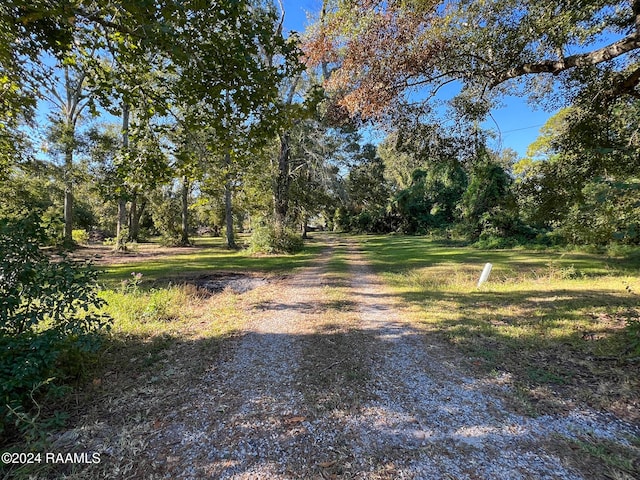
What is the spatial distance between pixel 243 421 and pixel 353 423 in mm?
1011

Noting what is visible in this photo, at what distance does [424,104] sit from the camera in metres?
6.02

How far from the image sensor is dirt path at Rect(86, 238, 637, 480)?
2.11m

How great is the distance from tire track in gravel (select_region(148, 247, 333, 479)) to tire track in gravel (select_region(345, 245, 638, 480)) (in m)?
0.59

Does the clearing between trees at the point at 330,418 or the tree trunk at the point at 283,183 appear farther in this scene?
the tree trunk at the point at 283,183

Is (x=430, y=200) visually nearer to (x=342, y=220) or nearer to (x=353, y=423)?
(x=342, y=220)

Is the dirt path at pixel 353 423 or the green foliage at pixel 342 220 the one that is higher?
the green foliage at pixel 342 220

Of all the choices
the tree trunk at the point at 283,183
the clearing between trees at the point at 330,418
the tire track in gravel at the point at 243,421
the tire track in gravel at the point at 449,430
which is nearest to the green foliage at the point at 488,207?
the tree trunk at the point at 283,183

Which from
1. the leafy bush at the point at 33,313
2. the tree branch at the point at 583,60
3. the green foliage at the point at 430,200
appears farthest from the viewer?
the green foliage at the point at 430,200

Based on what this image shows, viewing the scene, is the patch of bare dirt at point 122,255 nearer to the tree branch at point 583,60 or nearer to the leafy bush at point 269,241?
the leafy bush at point 269,241

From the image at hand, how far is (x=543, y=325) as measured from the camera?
15.9ft

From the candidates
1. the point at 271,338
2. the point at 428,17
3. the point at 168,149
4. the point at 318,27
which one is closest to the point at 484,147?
the point at 428,17

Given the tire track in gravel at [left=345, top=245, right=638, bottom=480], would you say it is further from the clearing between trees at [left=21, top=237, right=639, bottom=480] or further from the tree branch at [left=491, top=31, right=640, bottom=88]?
the tree branch at [left=491, top=31, right=640, bottom=88]

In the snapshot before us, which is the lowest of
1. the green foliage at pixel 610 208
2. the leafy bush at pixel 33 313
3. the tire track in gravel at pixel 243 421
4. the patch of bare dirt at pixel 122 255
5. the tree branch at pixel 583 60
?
the tire track in gravel at pixel 243 421

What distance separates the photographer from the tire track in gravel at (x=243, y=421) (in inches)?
83.8
